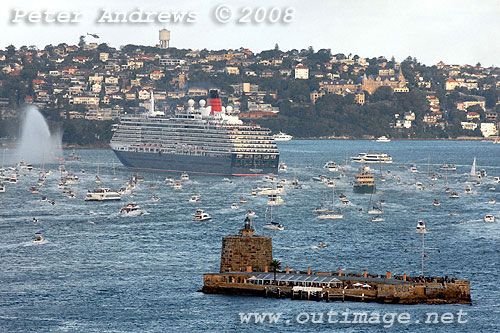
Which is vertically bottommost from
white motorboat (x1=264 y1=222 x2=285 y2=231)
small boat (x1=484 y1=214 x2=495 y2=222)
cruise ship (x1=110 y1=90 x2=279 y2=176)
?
white motorboat (x1=264 y1=222 x2=285 y2=231)

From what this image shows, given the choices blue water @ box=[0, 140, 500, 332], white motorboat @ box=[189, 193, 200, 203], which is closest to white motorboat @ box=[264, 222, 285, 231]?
blue water @ box=[0, 140, 500, 332]

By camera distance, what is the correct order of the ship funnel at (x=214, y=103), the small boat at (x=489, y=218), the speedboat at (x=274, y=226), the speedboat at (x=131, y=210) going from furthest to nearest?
the ship funnel at (x=214, y=103), the speedboat at (x=131, y=210), the small boat at (x=489, y=218), the speedboat at (x=274, y=226)

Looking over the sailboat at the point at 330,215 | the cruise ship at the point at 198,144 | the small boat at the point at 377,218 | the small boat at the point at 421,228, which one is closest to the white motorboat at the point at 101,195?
the sailboat at the point at 330,215

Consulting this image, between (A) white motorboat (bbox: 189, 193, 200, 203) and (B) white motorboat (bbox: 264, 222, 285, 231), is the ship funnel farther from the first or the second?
(B) white motorboat (bbox: 264, 222, 285, 231)

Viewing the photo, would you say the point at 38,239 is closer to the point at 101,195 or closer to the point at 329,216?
the point at 329,216

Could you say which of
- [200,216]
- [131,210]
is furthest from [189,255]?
[131,210]

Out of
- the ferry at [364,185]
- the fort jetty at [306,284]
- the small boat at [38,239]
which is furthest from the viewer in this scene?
the ferry at [364,185]

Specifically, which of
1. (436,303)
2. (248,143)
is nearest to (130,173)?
(248,143)

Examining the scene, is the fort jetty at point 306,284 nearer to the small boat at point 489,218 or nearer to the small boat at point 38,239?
the small boat at point 38,239
